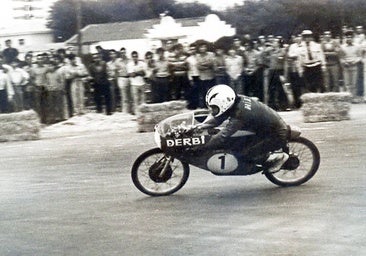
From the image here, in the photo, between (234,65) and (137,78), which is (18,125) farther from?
(234,65)

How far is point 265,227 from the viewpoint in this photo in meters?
3.08

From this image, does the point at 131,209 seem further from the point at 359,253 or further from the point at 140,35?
the point at 359,253

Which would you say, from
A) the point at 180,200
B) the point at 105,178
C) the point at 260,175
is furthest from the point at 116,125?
the point at 260,175

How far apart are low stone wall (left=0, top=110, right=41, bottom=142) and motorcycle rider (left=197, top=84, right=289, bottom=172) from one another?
736 millimetres

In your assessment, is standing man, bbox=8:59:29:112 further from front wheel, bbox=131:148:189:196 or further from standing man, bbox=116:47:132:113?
front wheel, bbox=131:148:189:196

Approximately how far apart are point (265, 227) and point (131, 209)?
602 millimetres

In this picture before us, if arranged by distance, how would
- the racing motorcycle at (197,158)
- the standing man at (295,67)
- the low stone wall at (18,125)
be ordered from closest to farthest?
1. the low stone wall at (18,125)
2. the standing man at (295,67)
3. the racing motorcycle at (197,158)

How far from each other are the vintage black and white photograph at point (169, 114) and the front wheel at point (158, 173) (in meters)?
0.02

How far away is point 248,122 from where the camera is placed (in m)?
3.25

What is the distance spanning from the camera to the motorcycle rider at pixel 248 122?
3.14 meters

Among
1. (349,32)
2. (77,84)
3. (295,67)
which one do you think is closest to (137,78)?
(77,84)

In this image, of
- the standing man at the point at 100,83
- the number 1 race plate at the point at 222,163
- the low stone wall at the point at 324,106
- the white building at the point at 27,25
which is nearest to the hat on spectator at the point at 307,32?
the low stone wall at the point at 324,106

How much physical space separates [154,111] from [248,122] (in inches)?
18.0

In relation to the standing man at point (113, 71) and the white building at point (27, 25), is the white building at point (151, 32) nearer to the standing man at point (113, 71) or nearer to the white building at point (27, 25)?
the standing man at point (113, 71)
